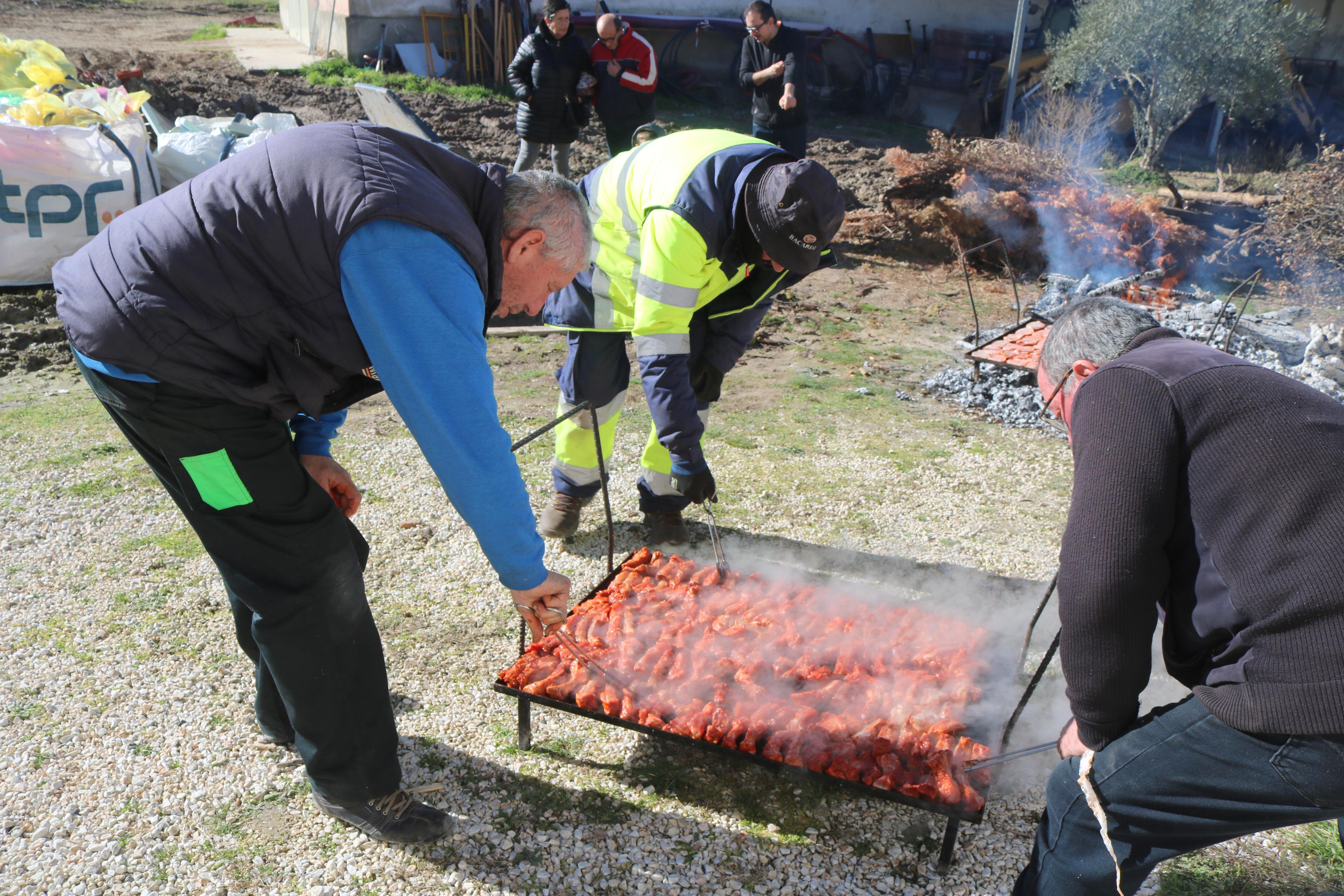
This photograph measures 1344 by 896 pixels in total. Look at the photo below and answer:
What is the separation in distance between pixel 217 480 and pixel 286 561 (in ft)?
0.91

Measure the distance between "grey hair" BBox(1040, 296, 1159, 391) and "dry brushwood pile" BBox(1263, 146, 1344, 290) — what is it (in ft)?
27.6

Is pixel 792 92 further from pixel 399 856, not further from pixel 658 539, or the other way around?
pixel 399 856

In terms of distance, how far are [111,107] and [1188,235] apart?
10.5 m

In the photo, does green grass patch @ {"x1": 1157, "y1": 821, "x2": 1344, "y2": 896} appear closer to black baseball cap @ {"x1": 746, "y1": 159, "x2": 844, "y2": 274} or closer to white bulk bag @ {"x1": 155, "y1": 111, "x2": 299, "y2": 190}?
black baseball cap @ {"x1": 746, "y1": 159, "x2": 844, "y2": 274}

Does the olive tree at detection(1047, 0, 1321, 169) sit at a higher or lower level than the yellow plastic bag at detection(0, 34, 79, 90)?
higher

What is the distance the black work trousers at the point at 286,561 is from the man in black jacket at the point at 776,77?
23.6ft

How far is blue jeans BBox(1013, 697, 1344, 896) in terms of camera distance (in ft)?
5.57

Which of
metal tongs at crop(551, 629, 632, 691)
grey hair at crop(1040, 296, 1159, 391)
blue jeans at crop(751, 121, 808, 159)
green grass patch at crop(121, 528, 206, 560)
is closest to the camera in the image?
grey hair at crop(1040, 296, 1159, 391)

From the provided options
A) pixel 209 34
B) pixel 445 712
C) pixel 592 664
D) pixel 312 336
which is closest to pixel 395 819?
pixel 445 712

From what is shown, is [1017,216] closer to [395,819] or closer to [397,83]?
[395,819]

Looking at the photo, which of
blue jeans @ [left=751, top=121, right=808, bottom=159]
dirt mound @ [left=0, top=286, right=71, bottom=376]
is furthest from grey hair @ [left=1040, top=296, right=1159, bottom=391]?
blue jeans @ [left=751, top=121, right=808, bottom=159]

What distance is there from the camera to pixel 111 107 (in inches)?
295

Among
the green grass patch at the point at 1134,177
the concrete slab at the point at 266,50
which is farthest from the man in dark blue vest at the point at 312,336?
the concrete slab at the point at 266,50

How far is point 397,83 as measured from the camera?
1465 cm
